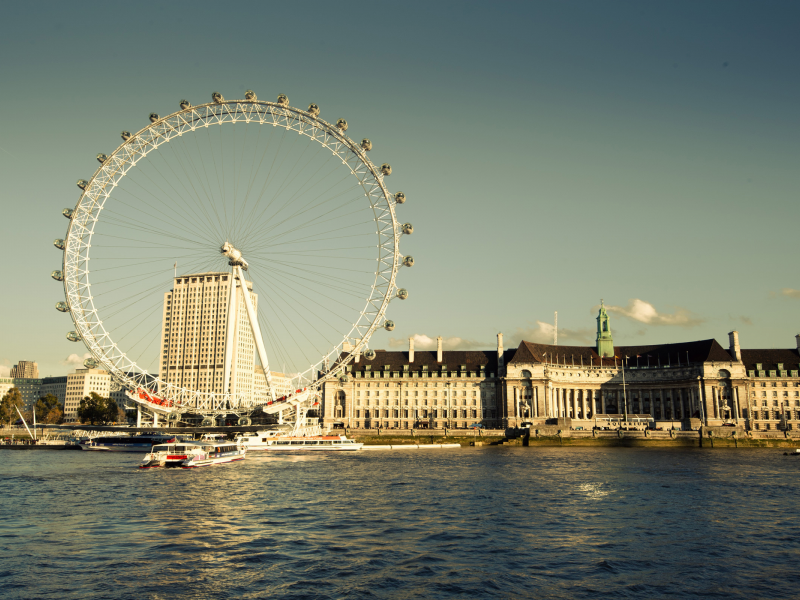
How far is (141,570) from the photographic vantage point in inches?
1178

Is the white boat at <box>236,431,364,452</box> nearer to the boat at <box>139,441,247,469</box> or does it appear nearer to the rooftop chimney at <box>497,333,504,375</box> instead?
the boat at <box>139,441,247,469</box>

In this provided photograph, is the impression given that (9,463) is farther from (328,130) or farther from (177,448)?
(328,130)

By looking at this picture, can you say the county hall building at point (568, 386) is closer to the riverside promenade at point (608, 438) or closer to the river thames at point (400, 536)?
the riverside promenade at point (608, 438)

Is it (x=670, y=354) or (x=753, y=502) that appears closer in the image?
(x=753, y=502)

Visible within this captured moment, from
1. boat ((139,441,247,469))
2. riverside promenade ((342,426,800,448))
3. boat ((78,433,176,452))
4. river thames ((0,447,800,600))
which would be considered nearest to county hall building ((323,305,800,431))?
riverside promenade ((342,426,800,448))

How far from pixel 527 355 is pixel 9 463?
12458cm

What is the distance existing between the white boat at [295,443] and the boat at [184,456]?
93.7 feet

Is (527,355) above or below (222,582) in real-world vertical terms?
above

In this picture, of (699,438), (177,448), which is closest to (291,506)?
(177,448)

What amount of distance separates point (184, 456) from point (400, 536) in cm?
5416

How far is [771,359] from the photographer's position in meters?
178

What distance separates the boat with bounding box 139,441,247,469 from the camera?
3314 inches

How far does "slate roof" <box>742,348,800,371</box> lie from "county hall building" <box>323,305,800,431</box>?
24 cm

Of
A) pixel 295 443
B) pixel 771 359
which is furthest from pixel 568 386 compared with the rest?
pixel 295 443
